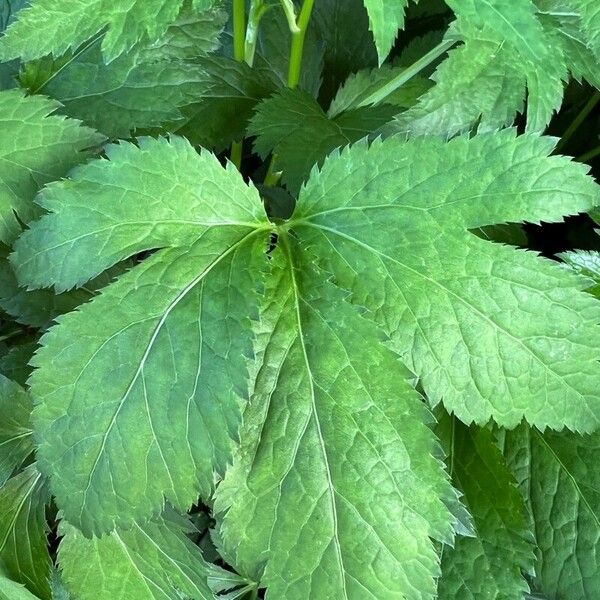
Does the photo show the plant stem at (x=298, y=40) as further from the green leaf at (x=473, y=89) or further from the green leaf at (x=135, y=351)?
the green leaf at (x=135, y=351)

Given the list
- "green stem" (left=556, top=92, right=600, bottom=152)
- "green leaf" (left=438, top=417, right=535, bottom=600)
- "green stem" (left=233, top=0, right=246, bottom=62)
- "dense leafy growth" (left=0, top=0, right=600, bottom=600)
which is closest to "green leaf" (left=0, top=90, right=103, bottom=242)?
"dense leafy growth" (left=0, top=0, right=600, bottom=600)

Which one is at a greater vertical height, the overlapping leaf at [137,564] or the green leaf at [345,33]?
the green leaf at [345,33]

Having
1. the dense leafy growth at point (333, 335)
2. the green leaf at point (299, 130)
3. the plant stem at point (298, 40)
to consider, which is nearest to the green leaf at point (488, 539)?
the dense leafy growth at point (333, 335)

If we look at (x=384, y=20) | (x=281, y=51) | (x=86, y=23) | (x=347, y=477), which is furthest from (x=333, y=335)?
(x=281, y=51)

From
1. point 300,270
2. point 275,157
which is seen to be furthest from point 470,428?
point 275,157

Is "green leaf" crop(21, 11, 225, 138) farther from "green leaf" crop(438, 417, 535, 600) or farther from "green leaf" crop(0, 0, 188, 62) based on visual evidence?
"green leaf" crop(438, 417, 535, 600)

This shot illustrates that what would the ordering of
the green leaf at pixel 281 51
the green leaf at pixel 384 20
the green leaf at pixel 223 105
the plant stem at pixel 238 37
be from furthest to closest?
the green leaf at pixel 281 51
the green leaf at pixel 223 105
the plant stem at pixel 238 37
the green leaf at pixel 384 20
